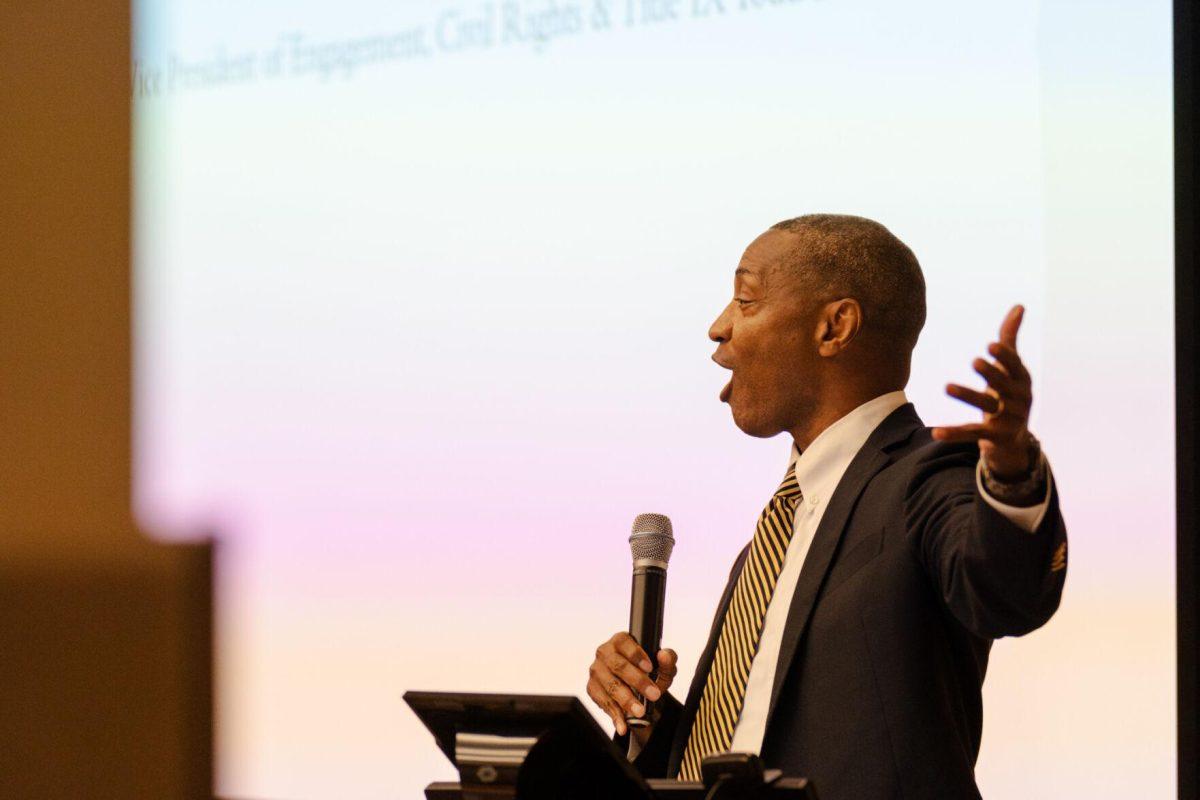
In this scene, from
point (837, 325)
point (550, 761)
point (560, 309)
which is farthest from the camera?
point (560, 309)

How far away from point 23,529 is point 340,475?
1457 mm

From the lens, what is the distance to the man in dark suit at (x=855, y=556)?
1.85 metres

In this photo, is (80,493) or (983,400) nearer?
(983,400)

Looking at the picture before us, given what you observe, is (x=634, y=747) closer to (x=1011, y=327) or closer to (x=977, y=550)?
(x=977, y=550)

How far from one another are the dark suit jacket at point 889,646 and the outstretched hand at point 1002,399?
27cm

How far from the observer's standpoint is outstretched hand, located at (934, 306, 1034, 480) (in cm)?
167

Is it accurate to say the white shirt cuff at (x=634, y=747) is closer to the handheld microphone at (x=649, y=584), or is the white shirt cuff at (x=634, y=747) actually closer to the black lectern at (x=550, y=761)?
the handheld microphone at (x=649, y=584)

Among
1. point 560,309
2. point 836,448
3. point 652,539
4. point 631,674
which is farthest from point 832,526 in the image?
point 560,309

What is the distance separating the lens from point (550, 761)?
1.62m

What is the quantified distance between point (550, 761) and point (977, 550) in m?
0.63

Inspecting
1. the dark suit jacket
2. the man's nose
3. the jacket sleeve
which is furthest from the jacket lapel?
the man's nose

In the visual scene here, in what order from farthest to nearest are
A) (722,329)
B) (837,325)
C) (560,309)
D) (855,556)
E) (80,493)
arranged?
(80,493) < (560,309) < (722,329) < (837,325) < (855,556)

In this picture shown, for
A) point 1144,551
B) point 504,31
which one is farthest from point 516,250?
point 1144,551

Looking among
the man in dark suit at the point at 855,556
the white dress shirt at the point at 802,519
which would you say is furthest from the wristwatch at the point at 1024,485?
the white dress shirt at the point at 802,519
